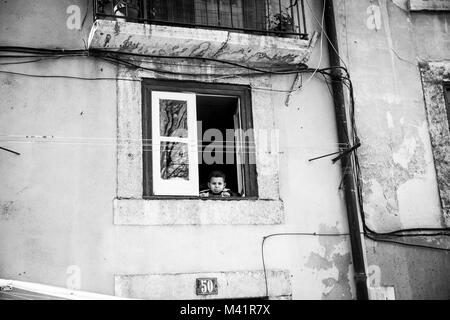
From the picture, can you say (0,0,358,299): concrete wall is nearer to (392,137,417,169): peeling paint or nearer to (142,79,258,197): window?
(142,79,258,197): window

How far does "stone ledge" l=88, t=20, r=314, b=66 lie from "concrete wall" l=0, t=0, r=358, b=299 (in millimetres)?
314

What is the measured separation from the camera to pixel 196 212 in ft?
22.9

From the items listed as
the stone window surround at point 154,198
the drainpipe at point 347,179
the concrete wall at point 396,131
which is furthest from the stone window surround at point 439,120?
the stone window surround at point 154,198

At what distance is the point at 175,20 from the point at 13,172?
2808 mm

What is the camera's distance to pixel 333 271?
7.29 meters

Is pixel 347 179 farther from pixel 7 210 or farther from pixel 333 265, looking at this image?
pixel 7 210

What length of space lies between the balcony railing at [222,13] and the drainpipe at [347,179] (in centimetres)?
42

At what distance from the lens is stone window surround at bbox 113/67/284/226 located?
6.80 m

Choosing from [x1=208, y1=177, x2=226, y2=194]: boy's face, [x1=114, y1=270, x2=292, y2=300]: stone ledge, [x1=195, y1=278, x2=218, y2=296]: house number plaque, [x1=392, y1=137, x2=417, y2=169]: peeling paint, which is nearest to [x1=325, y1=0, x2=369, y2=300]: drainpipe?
[x1=392, y1=137, x2=417, y2=169]: peeling paint

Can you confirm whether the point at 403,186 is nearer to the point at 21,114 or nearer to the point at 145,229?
the point at 145,229

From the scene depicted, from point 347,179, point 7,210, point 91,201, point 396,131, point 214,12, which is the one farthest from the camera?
point 396,131

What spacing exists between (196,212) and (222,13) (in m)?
2.77

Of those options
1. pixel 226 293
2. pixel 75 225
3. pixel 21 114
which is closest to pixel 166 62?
pixel 21 114

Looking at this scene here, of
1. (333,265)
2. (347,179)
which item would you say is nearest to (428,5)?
(347,179)
